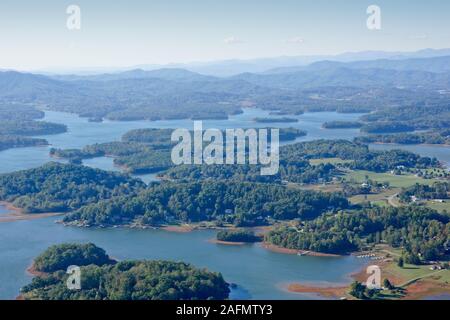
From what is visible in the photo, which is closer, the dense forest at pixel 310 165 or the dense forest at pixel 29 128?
the dense forest at pixel 310 165

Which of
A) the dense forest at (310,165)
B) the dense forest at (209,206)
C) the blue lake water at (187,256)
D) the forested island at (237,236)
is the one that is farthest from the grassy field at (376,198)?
the blue lake water at (187,256)

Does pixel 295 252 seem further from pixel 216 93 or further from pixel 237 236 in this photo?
pixel 216 93

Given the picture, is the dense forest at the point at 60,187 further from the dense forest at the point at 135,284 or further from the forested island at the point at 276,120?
the forested island at the point at 276,120

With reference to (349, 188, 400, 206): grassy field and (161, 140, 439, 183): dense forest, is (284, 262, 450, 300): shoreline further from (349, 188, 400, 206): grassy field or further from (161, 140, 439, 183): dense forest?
(161, 140, 439, 183): dense forest

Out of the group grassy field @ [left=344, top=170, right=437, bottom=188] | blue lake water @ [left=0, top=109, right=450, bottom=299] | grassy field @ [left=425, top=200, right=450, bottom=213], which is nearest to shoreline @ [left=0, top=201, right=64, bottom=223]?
blue lake water @ [left=0, top=109, right=450, bottom=299]

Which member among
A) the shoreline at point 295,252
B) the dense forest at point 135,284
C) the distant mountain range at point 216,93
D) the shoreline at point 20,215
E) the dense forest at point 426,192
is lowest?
the shoreline at point 295,252

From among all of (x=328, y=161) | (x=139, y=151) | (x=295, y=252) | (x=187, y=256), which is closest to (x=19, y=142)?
(x=139, y=151)
